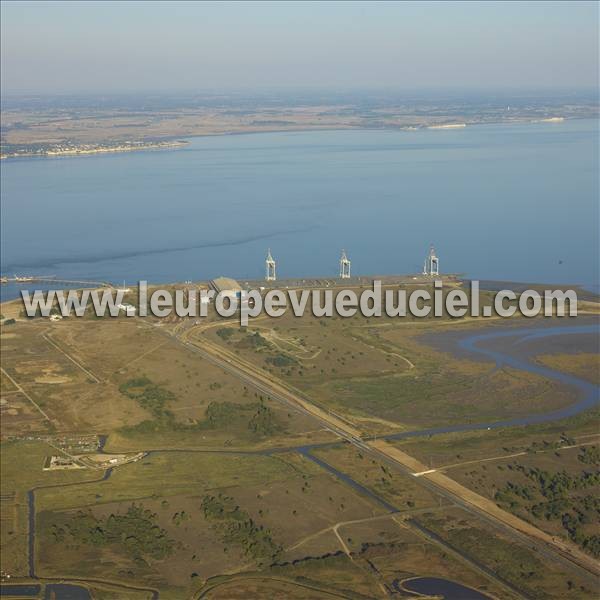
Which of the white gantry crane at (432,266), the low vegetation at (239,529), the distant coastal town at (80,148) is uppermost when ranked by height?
the distant coastal town at (80,148)

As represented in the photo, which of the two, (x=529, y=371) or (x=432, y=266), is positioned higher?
(x=432, y=266)

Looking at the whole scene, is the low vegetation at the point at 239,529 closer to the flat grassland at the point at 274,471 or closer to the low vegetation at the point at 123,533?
the flat grassland at the point at 274,471

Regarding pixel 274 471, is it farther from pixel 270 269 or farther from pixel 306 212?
pixel 306 212

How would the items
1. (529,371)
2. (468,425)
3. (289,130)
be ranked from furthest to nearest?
(289,130) < (529,371) < (468,425)

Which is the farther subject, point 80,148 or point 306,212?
point 80,148

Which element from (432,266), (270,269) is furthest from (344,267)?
(432,266)

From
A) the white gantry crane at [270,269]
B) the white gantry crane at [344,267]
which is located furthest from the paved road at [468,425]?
the white gantry crane at [344,267]

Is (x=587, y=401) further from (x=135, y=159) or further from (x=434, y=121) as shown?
(x=434, y=121)
